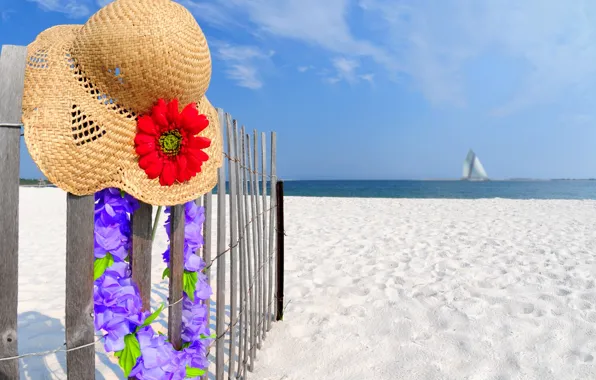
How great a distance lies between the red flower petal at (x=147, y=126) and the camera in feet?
4.41

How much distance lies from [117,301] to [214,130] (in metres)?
0.75

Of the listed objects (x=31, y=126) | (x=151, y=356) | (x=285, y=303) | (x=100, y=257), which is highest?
(x=31, y=126)

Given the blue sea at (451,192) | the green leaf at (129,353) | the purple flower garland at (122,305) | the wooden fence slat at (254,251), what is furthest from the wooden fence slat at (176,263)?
the blue sea at (451,192)

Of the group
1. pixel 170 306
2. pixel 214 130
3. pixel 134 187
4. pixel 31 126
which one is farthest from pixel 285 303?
pixel 31 126

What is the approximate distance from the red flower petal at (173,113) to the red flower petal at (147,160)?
0.13 metres

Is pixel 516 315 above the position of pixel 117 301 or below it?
below

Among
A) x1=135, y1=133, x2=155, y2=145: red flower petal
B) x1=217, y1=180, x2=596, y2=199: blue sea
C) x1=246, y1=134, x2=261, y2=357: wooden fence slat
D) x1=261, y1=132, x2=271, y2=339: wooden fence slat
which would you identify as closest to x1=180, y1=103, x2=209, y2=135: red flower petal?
x1=135, y1=133, x2=155, y2=145: red flower petal

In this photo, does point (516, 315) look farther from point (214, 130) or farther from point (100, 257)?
point (100, 257)

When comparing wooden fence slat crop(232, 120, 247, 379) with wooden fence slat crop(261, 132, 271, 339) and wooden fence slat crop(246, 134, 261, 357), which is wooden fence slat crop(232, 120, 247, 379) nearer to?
wooden fence slat crop(246, 134, 261, 357)

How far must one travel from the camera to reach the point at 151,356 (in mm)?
1507

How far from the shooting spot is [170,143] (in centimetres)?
138

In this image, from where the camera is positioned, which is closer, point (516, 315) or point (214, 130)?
point (214, 130)

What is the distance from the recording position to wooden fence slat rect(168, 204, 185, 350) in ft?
5.56

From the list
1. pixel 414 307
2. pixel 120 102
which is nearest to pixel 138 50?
pixel 120 102
